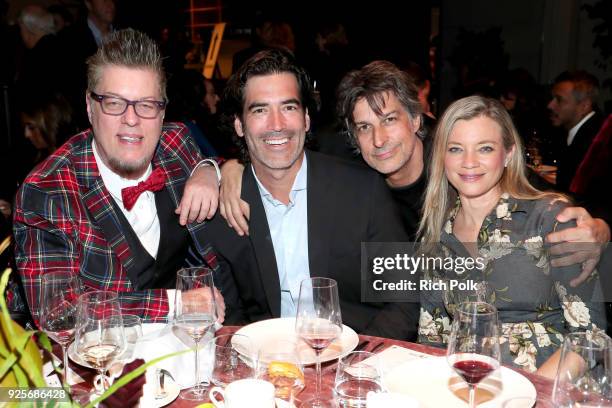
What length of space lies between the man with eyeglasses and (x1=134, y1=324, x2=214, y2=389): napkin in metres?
0.53

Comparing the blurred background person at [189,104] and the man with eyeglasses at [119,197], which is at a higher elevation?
the blurred background person at [189,104]

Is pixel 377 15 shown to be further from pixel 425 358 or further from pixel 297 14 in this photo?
pixel 425 358

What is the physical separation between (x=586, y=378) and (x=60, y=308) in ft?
4.15

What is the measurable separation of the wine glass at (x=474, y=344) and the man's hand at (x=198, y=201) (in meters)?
1.32

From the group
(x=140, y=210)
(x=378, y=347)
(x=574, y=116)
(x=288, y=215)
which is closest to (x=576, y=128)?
(x=574, y=116)

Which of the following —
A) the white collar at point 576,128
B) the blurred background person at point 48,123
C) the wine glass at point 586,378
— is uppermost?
the white collar at point 576,128

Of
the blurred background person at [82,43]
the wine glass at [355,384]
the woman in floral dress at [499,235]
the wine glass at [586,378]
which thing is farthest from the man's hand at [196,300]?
the blurred background person at [82,43]

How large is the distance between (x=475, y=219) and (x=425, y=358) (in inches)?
38.0

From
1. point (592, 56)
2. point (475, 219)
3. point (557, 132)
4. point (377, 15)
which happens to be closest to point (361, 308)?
point (475, 219)

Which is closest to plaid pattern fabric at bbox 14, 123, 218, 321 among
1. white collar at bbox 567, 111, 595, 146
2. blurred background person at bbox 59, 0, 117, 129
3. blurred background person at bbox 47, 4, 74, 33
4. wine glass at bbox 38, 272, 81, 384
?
wine glass at bbox 38, 272, 81, 384

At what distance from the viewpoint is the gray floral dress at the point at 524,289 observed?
219 cm

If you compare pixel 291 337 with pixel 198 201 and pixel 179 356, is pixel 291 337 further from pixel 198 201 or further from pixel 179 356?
pixel 198 201

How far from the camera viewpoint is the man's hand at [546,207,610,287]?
2.22 meters

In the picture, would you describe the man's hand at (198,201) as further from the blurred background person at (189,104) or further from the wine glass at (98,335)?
the blurred background person at (189,104)
